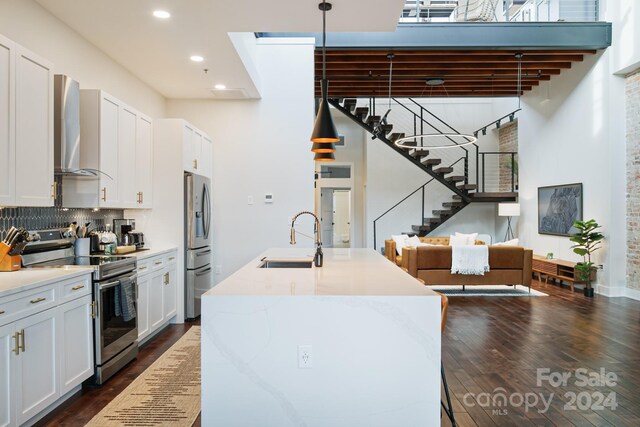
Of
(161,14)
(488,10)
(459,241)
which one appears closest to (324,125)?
(161,14)

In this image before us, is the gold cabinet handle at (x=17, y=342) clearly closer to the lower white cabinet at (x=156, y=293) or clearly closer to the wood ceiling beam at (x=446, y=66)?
the lower white cabinet at (x=156, y=293)

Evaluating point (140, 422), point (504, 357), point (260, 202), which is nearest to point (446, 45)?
point (260, 202)

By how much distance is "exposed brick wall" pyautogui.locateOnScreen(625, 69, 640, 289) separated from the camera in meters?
6.46

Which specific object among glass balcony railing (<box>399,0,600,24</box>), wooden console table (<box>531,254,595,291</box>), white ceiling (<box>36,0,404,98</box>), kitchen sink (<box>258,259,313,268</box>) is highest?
glass balcony railing (<box>399,0,600,24</box>)

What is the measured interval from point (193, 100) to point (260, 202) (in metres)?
1.68

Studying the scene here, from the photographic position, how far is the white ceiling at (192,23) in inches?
135

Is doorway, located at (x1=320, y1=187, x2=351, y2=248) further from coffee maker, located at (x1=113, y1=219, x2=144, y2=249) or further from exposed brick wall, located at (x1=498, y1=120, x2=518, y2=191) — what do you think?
coffee maker, located at (x1=113, y1=219, x2=144, y2=249)

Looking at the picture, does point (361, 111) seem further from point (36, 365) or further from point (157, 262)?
point (36, 365)

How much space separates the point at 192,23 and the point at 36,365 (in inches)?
110

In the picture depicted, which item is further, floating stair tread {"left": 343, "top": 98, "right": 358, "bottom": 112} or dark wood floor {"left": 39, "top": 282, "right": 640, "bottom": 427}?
floating stair tread {"left": 343, "top": 98, "right": 358, "bottom": 112}

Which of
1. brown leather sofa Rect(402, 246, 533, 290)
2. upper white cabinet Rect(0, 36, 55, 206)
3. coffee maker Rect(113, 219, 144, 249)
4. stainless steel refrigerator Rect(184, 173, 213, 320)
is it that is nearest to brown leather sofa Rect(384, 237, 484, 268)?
brown leather sofa Rect(402, 246, 533, 290)

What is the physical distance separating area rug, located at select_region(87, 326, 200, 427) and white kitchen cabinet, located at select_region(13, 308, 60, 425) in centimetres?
33

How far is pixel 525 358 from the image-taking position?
3.89m

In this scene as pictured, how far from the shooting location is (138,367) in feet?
12.0
